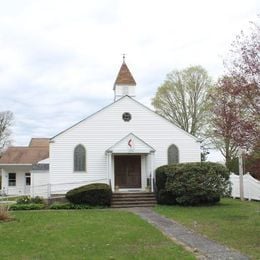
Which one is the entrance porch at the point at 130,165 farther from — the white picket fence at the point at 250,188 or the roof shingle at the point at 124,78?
the white picket fence at the point at 250,188

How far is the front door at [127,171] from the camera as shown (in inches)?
1177

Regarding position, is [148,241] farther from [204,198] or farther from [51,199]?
[51,199]

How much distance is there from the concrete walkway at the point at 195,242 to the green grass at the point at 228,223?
0.33 metres

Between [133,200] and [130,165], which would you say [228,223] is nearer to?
[133,200]

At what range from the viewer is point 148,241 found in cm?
1230

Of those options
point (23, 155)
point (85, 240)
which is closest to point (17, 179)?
point (23, 155)

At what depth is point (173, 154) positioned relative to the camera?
30500mm

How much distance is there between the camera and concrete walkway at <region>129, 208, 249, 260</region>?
1011cm

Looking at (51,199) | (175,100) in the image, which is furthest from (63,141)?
(175,100)

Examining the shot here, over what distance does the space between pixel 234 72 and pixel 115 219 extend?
8321 mm

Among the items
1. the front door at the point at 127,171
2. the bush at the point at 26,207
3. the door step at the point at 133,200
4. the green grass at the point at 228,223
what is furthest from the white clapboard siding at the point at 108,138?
the green grass at the point at 228,223

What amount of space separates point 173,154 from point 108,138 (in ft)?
14.6

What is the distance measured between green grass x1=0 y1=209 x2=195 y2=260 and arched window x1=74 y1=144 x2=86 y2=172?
11332 millimetres

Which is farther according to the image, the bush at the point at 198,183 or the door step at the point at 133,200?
the door step at the point at 133,200
